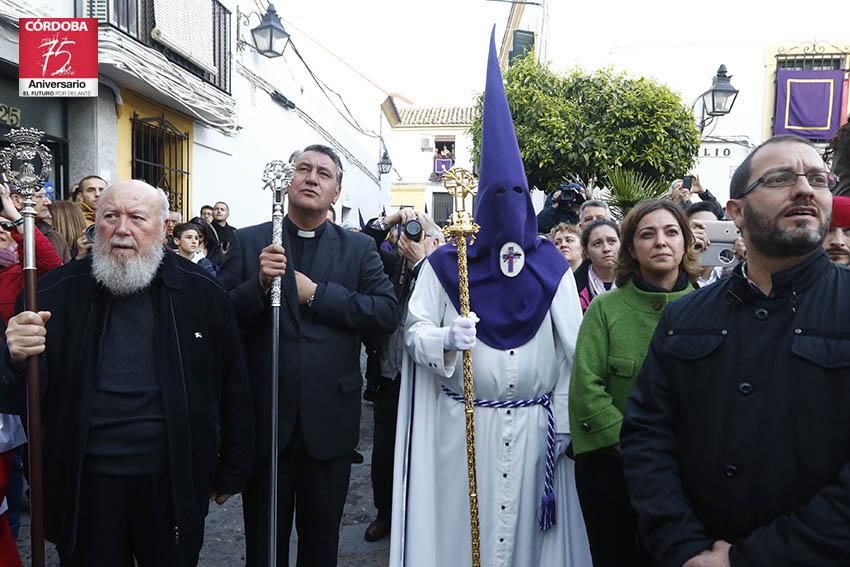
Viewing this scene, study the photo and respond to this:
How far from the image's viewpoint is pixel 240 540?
4113mm

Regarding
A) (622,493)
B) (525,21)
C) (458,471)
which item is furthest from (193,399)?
(525,21)

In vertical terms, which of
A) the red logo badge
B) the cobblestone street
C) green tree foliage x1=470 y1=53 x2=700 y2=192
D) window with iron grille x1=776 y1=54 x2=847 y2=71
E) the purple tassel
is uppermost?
window with iron grille x1=776 y1=54 x2=847 y2=71

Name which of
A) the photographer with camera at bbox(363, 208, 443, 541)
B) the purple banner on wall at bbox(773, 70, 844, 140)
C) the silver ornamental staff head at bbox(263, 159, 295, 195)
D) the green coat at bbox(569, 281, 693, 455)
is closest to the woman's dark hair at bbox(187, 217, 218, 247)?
the photographer with camera at bbox(363, 208, 443, 541)

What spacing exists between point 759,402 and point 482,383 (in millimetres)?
1348

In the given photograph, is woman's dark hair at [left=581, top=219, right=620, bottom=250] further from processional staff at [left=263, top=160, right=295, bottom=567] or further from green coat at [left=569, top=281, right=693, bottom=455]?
processional staff at [left=263, top=160, right=295, bottom=567]

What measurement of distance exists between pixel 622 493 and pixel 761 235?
4.19ft

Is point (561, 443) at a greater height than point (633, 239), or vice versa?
point (633, 239)

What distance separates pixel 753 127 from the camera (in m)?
15.7

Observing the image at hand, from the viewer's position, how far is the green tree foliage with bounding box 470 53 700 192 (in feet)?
37.1

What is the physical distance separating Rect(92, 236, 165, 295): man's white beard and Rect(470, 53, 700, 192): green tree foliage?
9.38 m

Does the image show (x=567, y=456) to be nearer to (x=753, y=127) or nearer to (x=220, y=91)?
(x=220, y=91)

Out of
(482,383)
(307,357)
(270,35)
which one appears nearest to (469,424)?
(482,383)

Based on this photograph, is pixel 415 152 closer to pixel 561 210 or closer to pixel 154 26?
pixel 154 26

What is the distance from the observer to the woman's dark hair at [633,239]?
2.88 m
